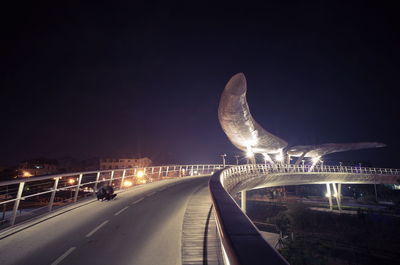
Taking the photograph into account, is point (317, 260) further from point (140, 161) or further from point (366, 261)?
point (140, 161)

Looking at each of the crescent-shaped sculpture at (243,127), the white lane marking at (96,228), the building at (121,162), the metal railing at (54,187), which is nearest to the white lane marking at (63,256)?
the white lane marking at (96,228)

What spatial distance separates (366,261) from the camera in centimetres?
2409

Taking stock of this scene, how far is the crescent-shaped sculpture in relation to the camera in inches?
1188

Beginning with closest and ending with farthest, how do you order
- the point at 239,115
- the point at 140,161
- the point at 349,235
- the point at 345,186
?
the point at 349,235, the point at 239,115, the point at 345,186, the point at 140,161

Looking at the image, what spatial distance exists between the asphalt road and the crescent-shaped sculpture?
23.8m

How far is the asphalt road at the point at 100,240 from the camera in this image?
4637 mm

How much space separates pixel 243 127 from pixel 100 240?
36.4 metres

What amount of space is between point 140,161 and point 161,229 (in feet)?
395

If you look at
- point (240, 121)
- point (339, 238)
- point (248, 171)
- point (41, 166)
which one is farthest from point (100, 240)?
point (41, 166)

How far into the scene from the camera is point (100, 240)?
5688mm

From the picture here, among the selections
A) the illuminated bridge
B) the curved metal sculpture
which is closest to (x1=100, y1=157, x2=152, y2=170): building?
the curved metal sculpture

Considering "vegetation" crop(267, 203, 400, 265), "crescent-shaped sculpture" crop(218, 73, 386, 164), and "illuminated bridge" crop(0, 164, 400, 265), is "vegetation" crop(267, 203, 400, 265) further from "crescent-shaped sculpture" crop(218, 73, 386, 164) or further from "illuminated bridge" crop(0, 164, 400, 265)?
"illuminated bridge" crop(0, 164, 400, 265)

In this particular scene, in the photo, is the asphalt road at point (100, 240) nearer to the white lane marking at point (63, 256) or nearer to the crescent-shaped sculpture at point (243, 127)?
the white lane marking at point (63, 256)

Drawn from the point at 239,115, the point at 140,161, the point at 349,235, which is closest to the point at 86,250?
the point at 239,115
